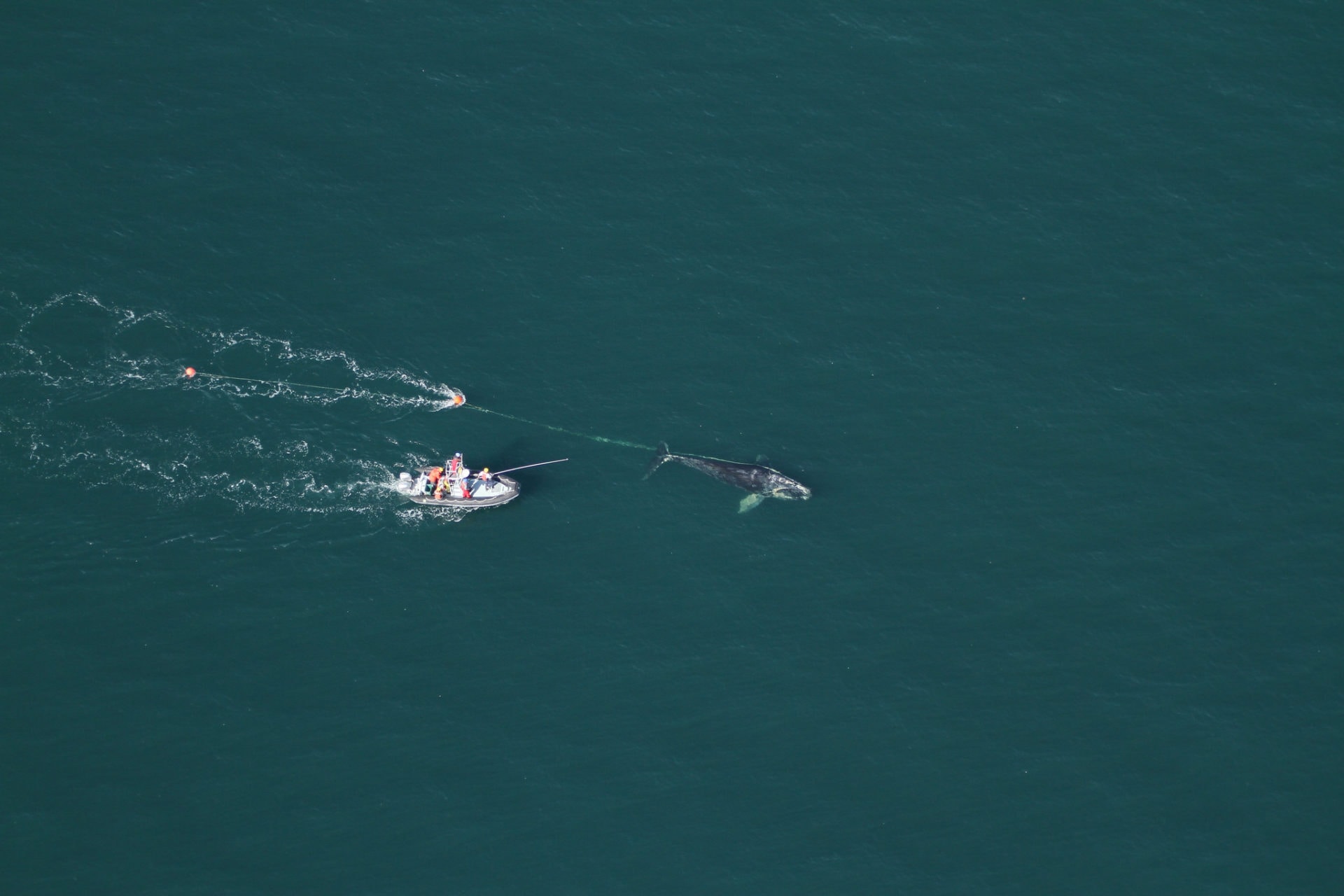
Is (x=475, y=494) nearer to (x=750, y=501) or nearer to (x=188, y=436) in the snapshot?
(x=750, y=501)

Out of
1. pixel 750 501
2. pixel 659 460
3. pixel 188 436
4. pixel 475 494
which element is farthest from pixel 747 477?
pixel 188 436

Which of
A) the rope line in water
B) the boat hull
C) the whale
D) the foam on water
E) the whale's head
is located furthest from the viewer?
the rope line in water

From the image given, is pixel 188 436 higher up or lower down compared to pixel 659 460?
lower down

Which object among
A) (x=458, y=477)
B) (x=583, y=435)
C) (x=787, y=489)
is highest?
(x=583, y=435)

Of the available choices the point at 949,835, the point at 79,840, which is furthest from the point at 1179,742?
the point at 79,840

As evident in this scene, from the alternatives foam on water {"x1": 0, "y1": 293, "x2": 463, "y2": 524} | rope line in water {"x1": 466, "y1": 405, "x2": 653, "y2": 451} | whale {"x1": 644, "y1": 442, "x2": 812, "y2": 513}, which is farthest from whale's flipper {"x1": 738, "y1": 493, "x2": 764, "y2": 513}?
foam on water {"x1": 0, "y1": 293, "x2": 463, "y2": 524}

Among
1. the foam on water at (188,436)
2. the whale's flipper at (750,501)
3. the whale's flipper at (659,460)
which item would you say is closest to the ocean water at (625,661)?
the foam on water at (188,436)

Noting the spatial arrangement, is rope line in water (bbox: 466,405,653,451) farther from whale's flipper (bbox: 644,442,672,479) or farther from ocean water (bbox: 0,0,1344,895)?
whale's flipper (bbox: 644,442,672,479)

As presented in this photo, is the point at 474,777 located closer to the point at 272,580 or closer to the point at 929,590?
the point at 272,580
